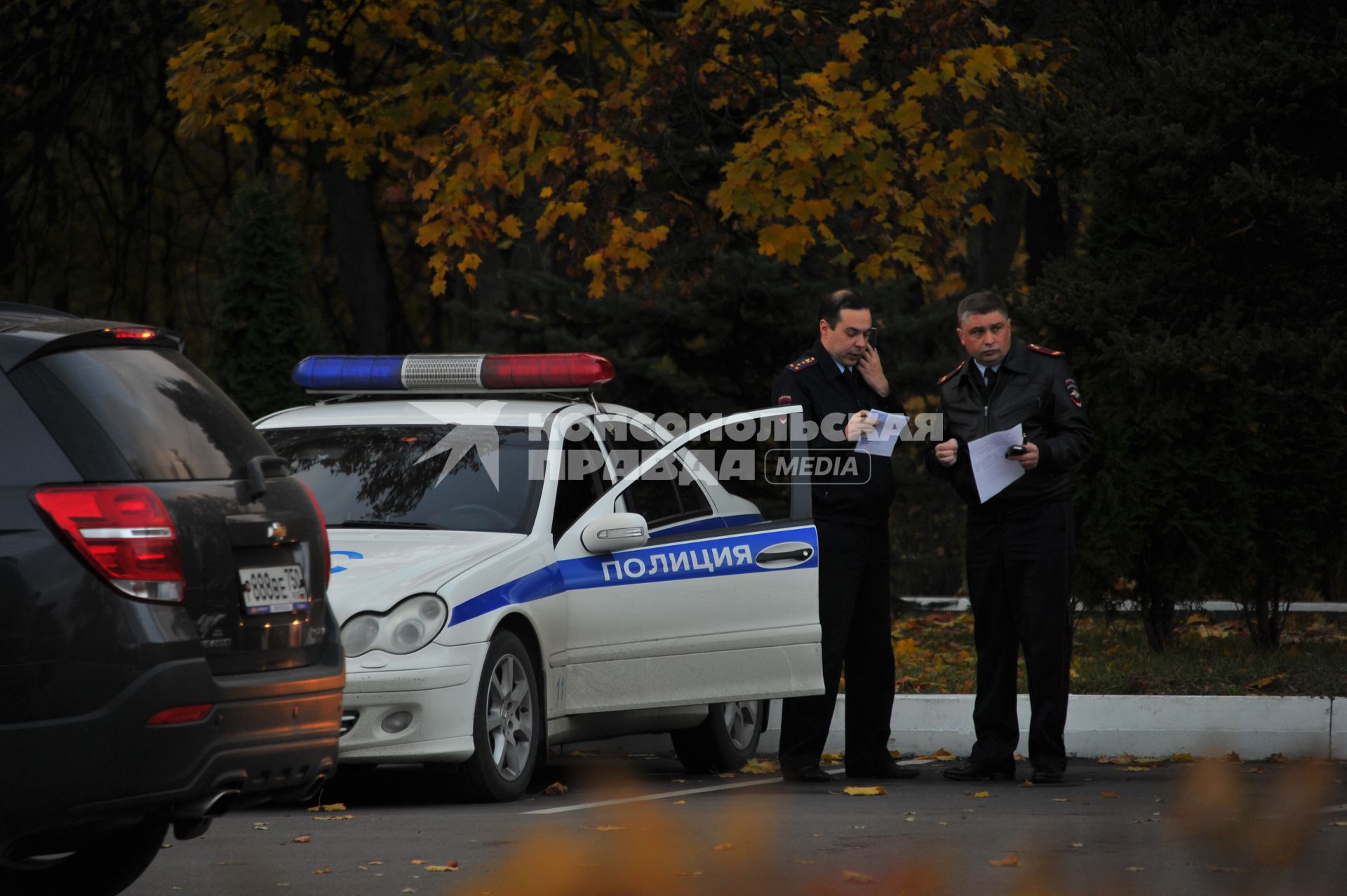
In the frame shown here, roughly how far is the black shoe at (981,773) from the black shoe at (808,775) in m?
0.54

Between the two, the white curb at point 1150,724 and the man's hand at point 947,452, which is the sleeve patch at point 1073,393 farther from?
the white curb at point 1150,724

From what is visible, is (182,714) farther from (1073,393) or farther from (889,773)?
(1073,393)

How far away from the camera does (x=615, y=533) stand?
8.00 metres

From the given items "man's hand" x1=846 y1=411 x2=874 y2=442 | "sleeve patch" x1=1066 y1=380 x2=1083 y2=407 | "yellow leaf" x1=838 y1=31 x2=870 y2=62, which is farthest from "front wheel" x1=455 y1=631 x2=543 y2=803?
"yellow leaf" x1=838 y1=31 x2=870 y2=62

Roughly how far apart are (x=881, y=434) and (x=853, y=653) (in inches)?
41.5

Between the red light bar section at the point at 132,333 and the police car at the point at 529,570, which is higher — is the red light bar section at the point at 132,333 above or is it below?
above

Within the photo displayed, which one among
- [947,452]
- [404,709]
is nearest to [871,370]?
[947,452]

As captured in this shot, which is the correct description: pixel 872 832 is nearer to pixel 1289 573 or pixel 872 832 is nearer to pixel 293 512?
pixel 293 512

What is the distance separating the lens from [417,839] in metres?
6.57

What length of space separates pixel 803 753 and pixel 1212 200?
4.27 metres

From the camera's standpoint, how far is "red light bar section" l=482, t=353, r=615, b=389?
8.59 meters

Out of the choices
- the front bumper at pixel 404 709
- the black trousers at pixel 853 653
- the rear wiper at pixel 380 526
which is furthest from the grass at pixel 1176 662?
the front bumper at pixel 404 709

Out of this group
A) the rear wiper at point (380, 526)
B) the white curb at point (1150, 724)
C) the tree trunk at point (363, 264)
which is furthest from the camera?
the tree trunk at point (363, 264)

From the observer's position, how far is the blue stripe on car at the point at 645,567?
7.73 m
